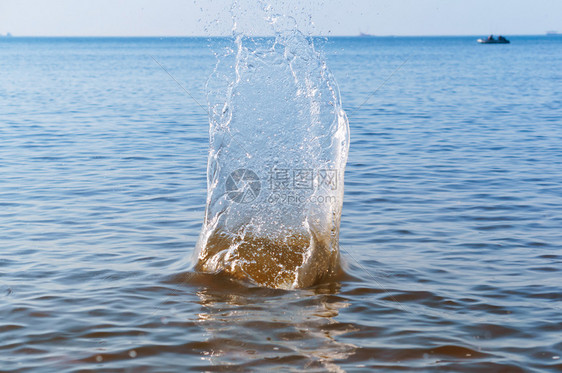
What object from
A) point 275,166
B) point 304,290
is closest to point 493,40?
point 275,166

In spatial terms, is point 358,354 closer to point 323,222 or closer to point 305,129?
point 323,222

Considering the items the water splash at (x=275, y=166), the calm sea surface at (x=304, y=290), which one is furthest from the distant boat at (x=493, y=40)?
the water splash at (x=275, y=166)

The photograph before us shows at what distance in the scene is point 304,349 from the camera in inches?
193

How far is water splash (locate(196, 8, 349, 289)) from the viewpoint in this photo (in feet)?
23.0

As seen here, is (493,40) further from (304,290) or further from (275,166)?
(304,290)

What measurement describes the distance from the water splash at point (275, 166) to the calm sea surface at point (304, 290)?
403 millimetres

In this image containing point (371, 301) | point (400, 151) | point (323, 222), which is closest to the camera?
point (371, 301)

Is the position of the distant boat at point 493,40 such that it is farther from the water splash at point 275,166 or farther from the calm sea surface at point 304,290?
the water splash at point 275,166

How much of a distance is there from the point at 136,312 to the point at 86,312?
1.38 feet

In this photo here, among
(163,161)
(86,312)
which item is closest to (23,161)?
(163,161)

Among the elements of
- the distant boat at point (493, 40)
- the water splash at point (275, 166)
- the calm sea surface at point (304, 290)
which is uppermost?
the distant boat at point (493, 40)

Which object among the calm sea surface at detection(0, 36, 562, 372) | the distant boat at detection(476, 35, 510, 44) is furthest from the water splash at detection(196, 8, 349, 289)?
the distant boat at detection(476, 35, 510, 44)

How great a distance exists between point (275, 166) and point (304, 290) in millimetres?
1992

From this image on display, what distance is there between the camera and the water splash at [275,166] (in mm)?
7012
